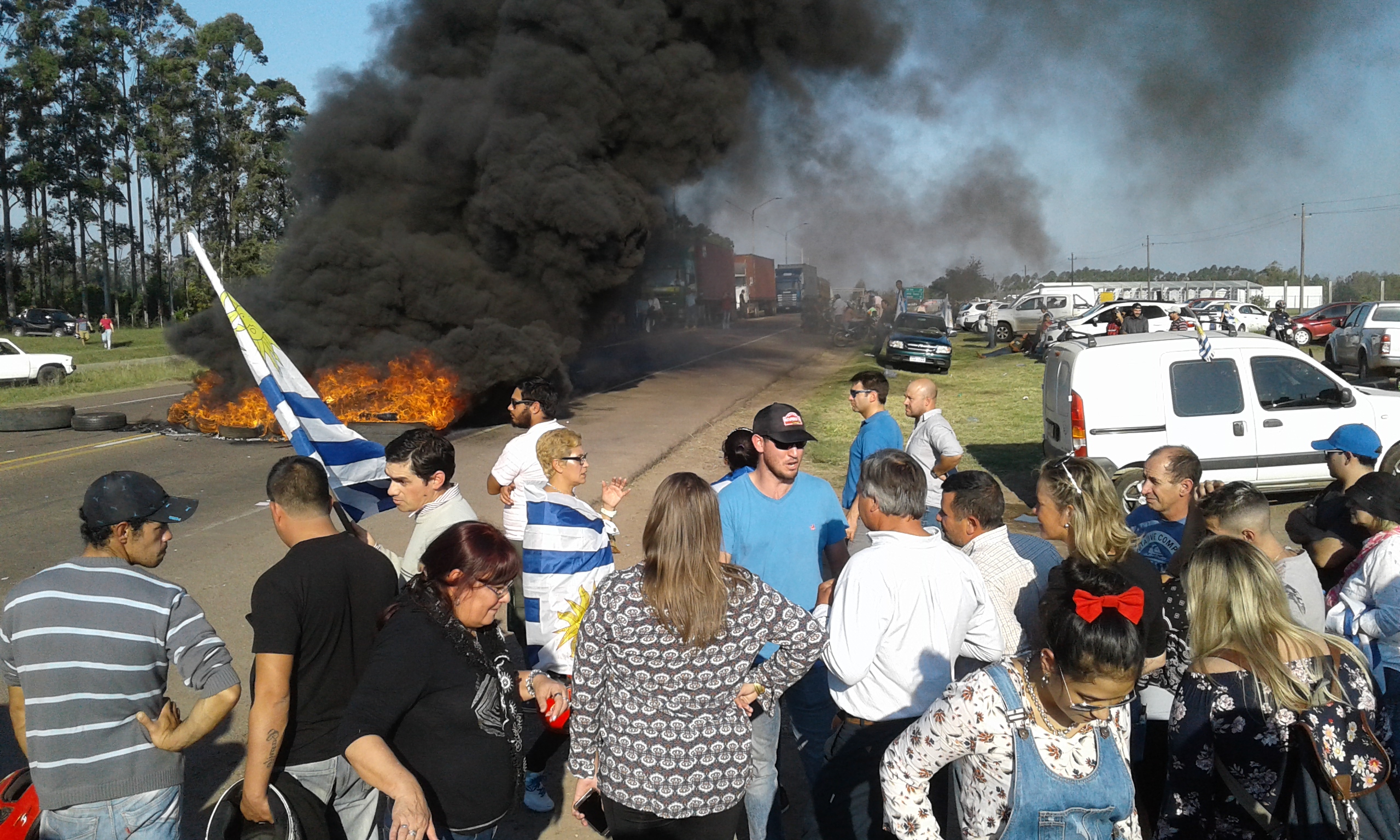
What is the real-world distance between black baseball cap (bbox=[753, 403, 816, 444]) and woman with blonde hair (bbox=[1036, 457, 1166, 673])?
0.98 meters

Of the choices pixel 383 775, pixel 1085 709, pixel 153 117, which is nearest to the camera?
pixel 1085 709

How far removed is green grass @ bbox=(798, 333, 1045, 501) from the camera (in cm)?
1245

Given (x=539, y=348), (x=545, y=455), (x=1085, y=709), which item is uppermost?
(x=539, y=348)

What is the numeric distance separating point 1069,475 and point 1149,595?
57cm

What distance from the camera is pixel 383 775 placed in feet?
8.01

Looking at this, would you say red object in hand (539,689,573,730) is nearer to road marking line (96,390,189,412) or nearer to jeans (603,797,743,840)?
jeans (603,797,743,840)

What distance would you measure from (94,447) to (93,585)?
13786 millimetres

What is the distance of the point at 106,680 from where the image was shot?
8.46 ft

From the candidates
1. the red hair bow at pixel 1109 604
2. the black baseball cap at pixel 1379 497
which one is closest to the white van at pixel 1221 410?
the black baseball cap at pixel 1379 497

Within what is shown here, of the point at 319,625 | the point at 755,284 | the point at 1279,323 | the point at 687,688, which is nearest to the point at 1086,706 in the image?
the point at 687,688

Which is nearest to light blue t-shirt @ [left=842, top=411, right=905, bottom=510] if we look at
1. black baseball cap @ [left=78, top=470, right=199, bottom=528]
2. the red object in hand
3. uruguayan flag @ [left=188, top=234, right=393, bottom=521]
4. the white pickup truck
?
uruguayan flag @ [left=188, top=234, right=393, bottom=521]

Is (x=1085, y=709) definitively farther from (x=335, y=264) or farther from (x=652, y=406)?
(x=335, y=264)

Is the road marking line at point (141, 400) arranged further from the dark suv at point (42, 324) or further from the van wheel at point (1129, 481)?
the dark suv at point (42, 324)

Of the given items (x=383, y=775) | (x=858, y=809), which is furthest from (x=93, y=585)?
(x=858, y=809)
